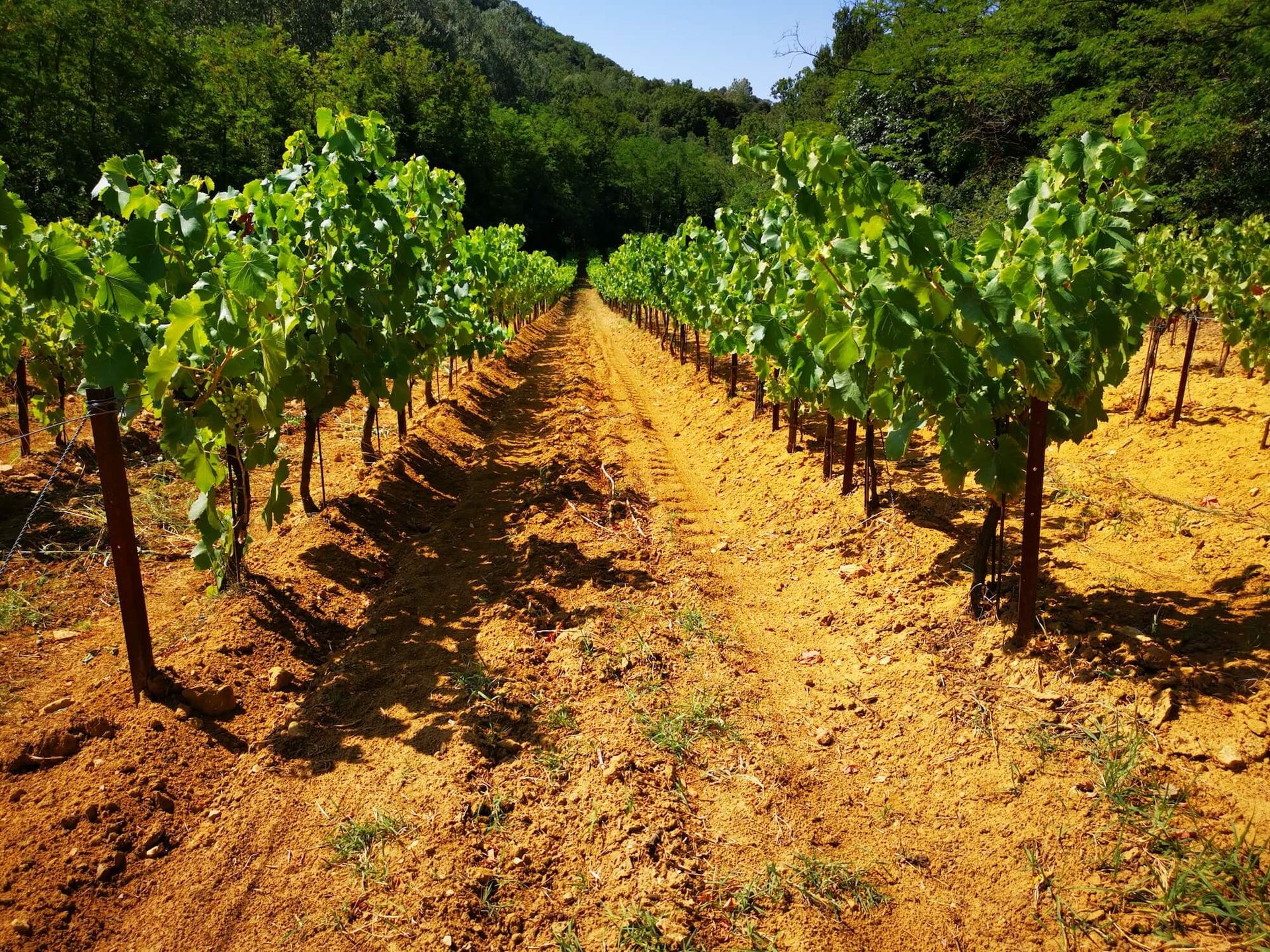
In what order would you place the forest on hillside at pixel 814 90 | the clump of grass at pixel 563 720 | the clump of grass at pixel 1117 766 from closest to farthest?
the clump of grass at pixel 1117 766 → the clump of grass at pixel 563 720 → the forest on hillside at pixel 814 90


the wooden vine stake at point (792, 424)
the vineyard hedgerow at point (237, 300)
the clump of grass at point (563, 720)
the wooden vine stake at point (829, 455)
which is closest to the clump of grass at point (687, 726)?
the clump of grass at point (563, 720)

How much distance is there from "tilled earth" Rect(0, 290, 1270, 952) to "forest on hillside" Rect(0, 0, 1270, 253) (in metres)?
6.52

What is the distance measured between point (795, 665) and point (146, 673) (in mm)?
3631

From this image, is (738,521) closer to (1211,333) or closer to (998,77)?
(1211,333)

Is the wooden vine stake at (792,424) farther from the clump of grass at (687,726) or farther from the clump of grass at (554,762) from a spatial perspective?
the clump of grass at (554,762)

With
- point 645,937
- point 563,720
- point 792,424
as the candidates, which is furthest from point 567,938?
point 792,424

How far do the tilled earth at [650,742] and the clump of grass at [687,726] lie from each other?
27 mm

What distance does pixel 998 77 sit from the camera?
2258 cm

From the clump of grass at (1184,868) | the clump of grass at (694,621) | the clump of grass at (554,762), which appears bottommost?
the clump of grass at (554,762)

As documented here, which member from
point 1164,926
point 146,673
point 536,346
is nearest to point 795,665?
point 1164,926

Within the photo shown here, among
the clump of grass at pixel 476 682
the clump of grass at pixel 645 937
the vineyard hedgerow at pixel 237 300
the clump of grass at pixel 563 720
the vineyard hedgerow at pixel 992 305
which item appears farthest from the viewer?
the clump of grass at pixel 476 682

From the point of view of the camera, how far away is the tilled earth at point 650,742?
2678mm

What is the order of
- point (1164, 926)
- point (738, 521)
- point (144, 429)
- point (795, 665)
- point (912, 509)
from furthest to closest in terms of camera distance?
point (144, 429) < point (738, 521) < point (912, 509) < point (795, 665) < point (1164, 926)

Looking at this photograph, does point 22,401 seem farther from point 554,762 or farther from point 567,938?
point 567,938
